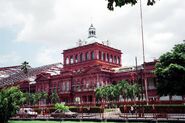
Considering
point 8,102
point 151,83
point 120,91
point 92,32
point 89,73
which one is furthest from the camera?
point 92,32

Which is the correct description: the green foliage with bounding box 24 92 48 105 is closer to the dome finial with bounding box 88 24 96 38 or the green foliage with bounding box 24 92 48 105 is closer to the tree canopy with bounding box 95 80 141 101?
the tree canopy with bounding box 95 80 141 101

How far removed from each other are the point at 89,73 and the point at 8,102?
1558 inches

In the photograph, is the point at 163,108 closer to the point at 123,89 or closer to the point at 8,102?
the point at 123,89

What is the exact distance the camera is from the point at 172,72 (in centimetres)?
4647

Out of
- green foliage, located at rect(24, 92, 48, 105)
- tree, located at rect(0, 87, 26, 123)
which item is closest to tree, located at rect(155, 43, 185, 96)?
tree, located at rect(0, 87, 26, 123)

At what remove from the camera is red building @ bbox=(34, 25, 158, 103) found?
233ft

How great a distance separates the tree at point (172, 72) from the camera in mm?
45769

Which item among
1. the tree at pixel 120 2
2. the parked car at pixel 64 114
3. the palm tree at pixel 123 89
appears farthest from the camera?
the palm tree at pixel 123 89

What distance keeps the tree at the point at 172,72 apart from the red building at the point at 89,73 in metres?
16.5

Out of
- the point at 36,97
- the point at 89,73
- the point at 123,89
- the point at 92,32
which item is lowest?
the point at 36,97

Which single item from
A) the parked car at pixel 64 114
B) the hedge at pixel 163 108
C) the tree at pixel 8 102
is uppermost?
the tree at pixel 8 102

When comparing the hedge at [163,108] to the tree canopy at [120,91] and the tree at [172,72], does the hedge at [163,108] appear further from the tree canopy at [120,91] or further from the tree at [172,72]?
the tree canopy at [120,91]

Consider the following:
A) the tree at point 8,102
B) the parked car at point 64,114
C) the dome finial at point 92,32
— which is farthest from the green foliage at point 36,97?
the tree at point 8,102

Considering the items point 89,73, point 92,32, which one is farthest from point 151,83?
point 92,32
